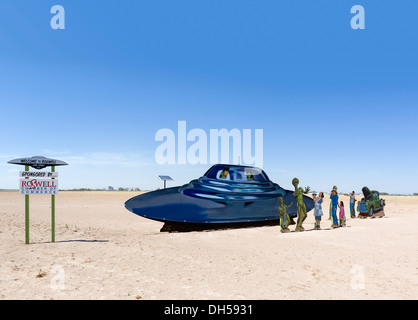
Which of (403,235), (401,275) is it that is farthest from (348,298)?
(403,235)

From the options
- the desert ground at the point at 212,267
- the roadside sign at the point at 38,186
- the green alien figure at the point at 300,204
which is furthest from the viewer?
the green alien figure at the point at 300,204

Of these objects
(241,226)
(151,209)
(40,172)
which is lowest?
(241,226)

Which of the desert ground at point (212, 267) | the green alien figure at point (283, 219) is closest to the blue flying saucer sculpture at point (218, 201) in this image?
the green alien figure at point (283, 219)

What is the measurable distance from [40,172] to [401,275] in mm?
11919


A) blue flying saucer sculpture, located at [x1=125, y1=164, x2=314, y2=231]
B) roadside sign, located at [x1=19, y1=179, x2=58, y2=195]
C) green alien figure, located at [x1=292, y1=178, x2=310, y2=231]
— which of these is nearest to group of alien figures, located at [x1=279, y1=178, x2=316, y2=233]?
green alien figure, located at [x1=292, y1=178, x2=310, y2=231]

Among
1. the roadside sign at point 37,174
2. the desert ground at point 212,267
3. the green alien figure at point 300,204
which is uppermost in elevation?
the roadside sign at point 37,174

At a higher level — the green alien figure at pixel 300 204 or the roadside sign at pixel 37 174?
the roadside sign at pixel 37 174

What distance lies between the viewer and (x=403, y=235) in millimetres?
12609

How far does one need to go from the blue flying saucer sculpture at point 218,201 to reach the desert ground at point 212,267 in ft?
4.91

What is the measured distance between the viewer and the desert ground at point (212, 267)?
19.6 feet

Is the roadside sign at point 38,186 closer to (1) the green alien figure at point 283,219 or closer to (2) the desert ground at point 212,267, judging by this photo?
(2) the desert ground at point 212,267

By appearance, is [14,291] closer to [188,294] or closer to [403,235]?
[188,294]

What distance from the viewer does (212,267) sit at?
777 centimetres

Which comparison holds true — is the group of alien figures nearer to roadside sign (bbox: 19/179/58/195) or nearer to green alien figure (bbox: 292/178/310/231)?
green alien figure (bbox: 292/178/310/231)
